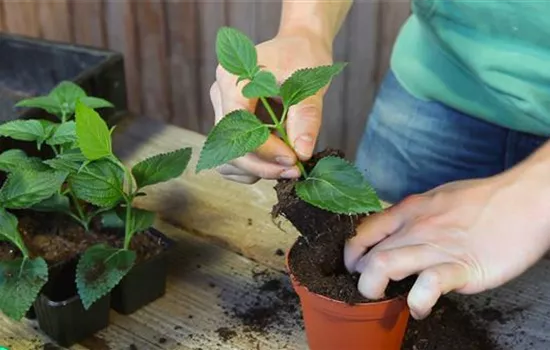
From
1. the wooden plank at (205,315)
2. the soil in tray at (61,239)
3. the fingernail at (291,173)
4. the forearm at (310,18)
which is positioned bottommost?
the wooden plank at (205,315)

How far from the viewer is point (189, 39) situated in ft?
6.68

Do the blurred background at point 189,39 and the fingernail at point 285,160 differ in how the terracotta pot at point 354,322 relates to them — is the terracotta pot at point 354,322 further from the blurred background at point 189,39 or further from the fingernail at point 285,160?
the blurred background at point 189,39

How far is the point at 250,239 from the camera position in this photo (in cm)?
118

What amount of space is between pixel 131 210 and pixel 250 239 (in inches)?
7.9

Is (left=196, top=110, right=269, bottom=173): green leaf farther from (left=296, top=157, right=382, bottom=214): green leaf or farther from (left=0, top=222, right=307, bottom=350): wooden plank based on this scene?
(left=0, top=222, right=307, bottom=350): wooden plank

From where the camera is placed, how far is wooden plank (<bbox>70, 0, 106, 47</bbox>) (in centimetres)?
210

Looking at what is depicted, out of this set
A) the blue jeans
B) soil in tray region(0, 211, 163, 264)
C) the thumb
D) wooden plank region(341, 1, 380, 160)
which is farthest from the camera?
wooden plank region(341, 1, 380, 160)

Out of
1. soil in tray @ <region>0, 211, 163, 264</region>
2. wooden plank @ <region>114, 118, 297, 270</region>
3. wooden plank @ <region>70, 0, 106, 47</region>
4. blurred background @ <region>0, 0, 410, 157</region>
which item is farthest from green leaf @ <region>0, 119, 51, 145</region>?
wooden plank @ <region>70, 0, 106, 47</region>

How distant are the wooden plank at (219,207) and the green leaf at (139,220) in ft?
0.52

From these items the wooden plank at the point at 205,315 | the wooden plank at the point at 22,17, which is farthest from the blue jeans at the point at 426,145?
the wooden plank at the point at 22,17

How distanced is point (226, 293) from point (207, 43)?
1035mm

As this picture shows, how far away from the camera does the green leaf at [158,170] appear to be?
1055 mm

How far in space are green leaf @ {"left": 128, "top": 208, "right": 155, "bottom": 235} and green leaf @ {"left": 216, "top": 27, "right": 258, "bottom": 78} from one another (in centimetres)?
22

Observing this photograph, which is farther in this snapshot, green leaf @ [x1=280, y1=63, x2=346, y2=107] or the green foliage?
the green foliage
